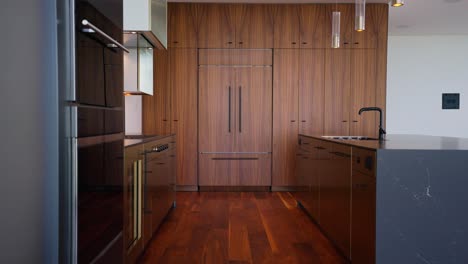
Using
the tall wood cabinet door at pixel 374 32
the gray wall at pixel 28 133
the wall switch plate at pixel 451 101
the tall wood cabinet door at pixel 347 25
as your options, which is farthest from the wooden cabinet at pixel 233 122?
the wall switch plate at pixel 451 101

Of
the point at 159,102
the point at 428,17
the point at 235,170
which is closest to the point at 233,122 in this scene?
the point at 235,170

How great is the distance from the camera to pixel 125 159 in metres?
2.02

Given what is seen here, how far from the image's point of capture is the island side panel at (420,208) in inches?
74.7

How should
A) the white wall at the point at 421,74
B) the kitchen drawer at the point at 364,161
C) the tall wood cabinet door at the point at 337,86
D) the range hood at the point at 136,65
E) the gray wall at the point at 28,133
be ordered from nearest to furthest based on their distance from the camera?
the gray wall at the point at 28,133 → the kitchen drawer at the point at 364,161 → the range hood at the point at 136,65 → the tall wood cabinet door at the point at 337,86 → the white wall at the point at 421,74

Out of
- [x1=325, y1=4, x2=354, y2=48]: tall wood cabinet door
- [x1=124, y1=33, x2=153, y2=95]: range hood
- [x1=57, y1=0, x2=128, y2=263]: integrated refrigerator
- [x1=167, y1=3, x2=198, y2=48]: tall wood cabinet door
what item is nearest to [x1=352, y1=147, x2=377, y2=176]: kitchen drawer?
[x1=57, y1=0, x2=128, y2=263]: integrated refrigerator

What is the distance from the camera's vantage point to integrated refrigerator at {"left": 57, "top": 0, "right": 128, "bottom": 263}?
1.18m

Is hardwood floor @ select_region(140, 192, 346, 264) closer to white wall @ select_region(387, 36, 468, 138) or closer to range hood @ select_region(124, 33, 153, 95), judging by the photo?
range hood @ select_region(124, 33, 153, 95)

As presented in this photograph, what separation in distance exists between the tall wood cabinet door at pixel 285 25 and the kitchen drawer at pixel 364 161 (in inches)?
123

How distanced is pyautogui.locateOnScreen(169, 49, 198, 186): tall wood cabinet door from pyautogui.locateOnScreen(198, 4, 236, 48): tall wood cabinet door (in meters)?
0.25

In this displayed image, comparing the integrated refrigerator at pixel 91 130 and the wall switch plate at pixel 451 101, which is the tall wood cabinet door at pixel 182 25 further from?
the wall switch plate at pixel 451 101

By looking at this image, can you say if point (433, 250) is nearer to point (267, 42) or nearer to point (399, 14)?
point (267, 42)

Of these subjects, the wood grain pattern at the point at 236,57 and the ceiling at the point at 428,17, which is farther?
the ceiling at the point at 428,17

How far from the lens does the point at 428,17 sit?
6.00 meters

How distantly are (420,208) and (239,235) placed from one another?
5.37ft
